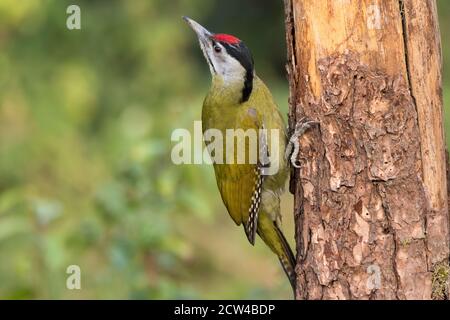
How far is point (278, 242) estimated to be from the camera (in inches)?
177

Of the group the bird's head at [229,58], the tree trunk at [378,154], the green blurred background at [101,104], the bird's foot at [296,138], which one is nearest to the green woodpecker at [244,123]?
the bird's head at [229,58]

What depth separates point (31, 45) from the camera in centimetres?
823

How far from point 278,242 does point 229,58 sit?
939 mm

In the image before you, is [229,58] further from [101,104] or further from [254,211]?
[101,104]

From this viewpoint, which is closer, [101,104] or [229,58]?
[229,58]

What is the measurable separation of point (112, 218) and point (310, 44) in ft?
5.60

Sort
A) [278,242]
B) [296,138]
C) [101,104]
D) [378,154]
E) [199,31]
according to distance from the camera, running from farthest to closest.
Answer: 1. [101,104]
2. [199,31]
3. [278,242]
4. [296,138]
5. [378,154]

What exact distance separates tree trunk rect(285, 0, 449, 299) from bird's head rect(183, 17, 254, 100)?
0.92m

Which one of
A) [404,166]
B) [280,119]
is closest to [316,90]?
[404,166]

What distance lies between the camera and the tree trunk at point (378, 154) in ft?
11.5

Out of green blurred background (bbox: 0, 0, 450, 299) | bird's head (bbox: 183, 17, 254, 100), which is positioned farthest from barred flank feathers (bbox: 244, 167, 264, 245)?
green blurred background (bbox: 0, 0, 450, 299)

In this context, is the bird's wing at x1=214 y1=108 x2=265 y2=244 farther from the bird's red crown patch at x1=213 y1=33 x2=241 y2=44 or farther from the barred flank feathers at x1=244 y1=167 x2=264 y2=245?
the bird's red crown patch at x1=213 y1=33 x2=241 y2=44

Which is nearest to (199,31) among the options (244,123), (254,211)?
(244,123)
